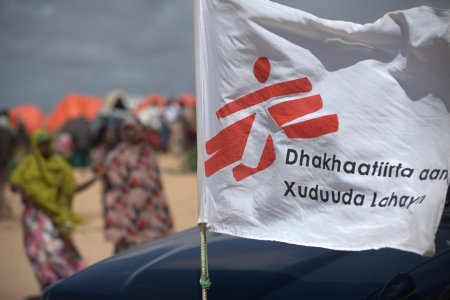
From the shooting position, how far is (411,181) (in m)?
3.05

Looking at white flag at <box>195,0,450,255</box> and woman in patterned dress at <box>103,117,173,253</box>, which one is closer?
white flag at <box>195,0,450,255</box>

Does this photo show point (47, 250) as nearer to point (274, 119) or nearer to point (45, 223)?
point (45, 223)

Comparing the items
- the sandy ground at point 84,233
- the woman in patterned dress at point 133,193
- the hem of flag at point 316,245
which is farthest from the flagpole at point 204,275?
the sandy ground at point 84,233

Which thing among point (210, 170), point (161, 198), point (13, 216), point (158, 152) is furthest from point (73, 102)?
point (210, 170)

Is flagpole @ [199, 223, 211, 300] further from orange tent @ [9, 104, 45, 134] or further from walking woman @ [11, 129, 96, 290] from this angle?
orange tent @ [9, 104, 45, 134]

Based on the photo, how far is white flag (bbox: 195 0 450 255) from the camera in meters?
3.05

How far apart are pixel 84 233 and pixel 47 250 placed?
515 cm

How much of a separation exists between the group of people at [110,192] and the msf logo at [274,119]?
4226 millimetres

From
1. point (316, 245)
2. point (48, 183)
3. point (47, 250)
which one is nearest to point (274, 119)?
point (316, 245)

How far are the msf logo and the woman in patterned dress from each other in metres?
4.26

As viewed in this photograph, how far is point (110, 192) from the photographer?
25.0 feet

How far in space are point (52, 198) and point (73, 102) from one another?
27.1m

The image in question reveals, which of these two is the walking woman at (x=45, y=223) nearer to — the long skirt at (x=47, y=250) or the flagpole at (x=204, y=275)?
the long skirt at (x=47, y=250)

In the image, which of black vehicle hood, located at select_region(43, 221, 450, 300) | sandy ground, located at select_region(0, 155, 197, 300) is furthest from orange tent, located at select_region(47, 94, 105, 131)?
black vehicle hood, located at select_region(43, 221, 450, 300)
